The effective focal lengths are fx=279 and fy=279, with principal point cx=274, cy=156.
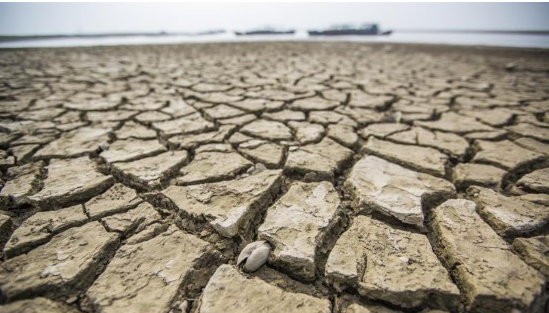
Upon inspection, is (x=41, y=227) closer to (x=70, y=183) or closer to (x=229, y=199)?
(x=70, y=183)

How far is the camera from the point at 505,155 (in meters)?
1.33

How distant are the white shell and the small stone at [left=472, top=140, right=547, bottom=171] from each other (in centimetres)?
112

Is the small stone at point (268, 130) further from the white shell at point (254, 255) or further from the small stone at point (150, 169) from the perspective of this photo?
the white shell at point (254, 255)

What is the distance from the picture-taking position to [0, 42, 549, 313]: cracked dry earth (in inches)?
26.9

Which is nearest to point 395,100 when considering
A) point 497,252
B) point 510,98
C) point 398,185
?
point 510,98

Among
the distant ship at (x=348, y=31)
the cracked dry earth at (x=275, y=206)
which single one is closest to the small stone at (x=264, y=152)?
the cracked dry earth at (x=275, y=206)

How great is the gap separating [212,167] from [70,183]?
0.54m

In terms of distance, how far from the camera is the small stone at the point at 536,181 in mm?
1066

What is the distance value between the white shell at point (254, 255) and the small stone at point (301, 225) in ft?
0.08

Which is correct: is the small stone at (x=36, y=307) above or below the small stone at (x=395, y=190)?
below

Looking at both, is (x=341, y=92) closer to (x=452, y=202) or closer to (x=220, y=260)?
(x=452, y=202)

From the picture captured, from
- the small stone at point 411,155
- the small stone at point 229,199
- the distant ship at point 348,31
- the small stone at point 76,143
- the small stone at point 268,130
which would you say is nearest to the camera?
the small stone at point 229,199

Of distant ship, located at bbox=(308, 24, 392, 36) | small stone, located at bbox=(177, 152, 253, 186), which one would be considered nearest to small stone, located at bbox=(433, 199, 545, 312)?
small stone, located at bbox=(177, 152, 253, 186)

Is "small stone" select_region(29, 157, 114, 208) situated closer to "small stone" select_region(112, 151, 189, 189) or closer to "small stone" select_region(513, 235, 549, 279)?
"small stone" select_region(112, 151, 189, 189)
